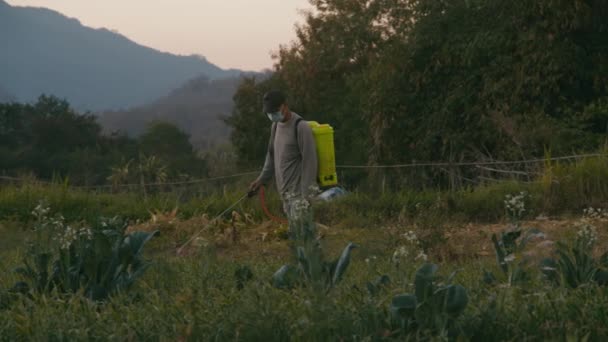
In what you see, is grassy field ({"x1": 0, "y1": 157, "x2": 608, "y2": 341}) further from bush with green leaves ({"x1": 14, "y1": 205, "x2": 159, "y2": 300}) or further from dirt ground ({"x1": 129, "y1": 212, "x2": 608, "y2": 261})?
dirt ground ({"x1": 129, "y1": 212, "x2": 608, "y2": 261})

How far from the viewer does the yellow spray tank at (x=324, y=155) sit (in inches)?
399

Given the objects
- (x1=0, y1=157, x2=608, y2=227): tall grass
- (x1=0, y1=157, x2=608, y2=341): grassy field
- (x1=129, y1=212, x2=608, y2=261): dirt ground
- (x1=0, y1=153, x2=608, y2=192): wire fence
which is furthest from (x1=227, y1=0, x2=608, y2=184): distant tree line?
(x1=0, y1=157, x2=608, y2=341): grassy field

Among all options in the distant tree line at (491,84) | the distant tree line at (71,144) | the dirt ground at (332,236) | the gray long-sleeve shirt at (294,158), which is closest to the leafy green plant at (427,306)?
the dirt ground at (332,236)

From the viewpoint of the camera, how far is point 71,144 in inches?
3145

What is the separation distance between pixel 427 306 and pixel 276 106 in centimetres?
614

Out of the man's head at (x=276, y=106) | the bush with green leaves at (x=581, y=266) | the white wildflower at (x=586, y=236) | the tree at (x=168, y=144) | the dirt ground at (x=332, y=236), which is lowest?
the tree at (x=168, y=144)

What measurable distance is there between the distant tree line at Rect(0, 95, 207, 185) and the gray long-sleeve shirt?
184 ft

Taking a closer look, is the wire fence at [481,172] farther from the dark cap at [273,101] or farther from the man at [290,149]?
the dark cap at [273,101]

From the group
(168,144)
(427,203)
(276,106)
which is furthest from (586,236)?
(168,144)

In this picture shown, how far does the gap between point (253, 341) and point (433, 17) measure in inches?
1050

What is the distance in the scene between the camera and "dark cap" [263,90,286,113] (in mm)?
9961

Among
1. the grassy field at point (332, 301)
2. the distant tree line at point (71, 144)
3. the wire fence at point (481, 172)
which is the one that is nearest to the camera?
the grassy field at point (332, 301)

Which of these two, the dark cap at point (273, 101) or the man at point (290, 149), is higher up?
the dark cap at point (273, 101)

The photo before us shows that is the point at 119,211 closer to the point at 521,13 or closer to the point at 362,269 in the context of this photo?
the point at 362,269
